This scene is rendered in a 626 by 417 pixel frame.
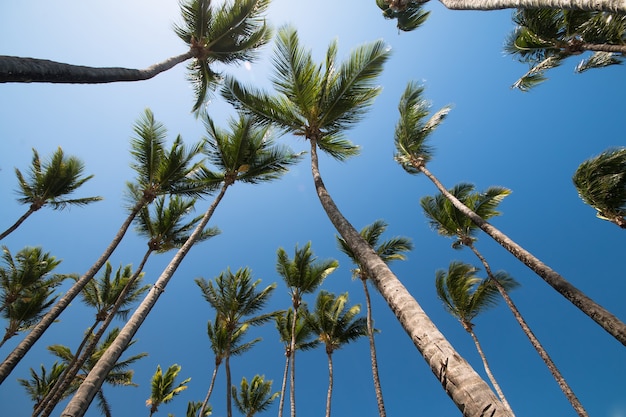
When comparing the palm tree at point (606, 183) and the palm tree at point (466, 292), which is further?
the palm tree at point (466, 292)

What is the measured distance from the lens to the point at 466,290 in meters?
15.0

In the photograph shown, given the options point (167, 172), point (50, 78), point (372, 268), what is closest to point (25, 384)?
point (167, 172)

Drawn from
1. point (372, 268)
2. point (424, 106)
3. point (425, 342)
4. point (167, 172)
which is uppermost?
point (167, 172)

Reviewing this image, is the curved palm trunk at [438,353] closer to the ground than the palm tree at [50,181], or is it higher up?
closer to the ground

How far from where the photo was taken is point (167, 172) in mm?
11445

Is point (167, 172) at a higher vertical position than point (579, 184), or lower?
higher

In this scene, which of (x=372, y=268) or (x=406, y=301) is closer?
(x=406, y=301)

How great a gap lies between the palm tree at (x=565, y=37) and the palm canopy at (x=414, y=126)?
3132 mm

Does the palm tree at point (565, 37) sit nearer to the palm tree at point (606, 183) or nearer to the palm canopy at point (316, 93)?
the palm tree at point (606, 183)

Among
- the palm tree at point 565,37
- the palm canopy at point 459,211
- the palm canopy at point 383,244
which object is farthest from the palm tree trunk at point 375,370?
the palm tree at point 565,37

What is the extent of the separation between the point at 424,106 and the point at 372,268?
10.0m

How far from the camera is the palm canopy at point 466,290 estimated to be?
14663 millimetres

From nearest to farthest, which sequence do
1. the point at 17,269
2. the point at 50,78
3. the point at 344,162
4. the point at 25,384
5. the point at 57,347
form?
the point at 50,78 → the point at 344,162 → the point at 17,269 → the point at 57,347 → the point at 25,384

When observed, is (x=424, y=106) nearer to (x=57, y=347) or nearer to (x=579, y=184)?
(x=579, y=184)
